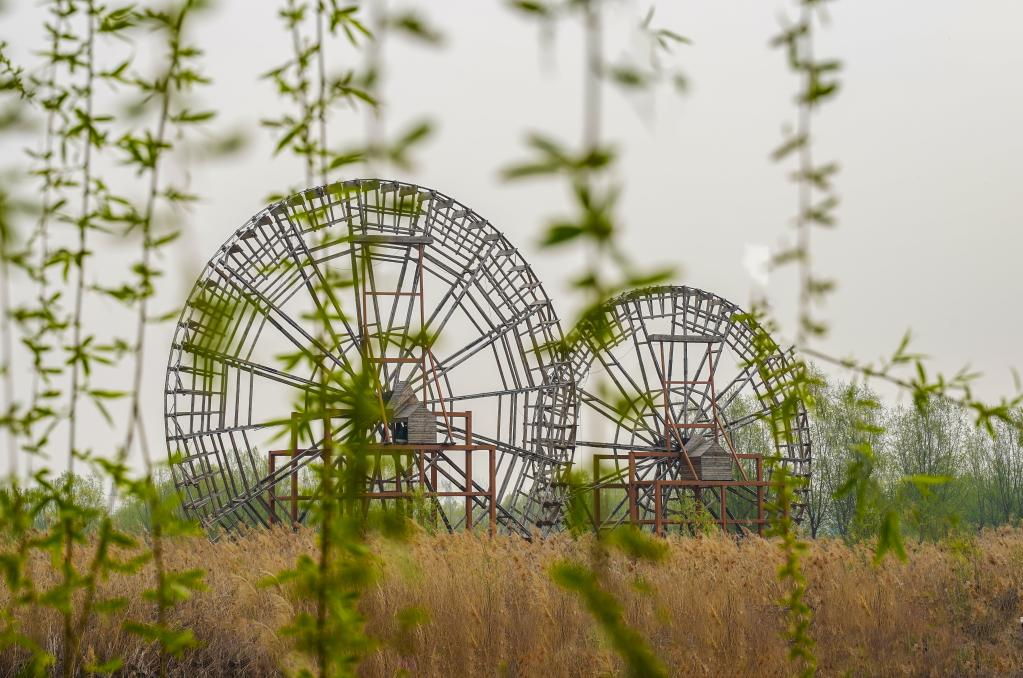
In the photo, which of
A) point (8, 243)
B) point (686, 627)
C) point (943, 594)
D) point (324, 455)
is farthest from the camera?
point (943, 594)

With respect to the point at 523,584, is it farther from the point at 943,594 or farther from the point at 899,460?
the point at 899,460

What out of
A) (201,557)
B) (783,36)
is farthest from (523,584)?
(783,36)

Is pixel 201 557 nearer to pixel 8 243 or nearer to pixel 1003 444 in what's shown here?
pixel 8 243

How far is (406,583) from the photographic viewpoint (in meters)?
6.12

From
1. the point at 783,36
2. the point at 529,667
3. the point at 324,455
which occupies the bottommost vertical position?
the point at 529,667

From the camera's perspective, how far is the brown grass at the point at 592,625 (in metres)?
5.33

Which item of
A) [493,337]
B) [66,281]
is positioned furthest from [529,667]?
[493,337]

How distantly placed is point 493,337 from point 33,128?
13.1 metres

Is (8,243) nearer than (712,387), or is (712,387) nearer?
(8,243)

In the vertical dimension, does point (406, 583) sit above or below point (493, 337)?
below

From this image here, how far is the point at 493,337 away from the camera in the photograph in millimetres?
15781

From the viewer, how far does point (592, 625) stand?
5.66 m

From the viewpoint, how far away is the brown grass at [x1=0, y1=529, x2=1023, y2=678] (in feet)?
17.5

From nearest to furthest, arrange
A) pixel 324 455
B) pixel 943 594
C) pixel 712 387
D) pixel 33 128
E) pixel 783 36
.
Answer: pixel 324 455 < pixel 783 36 < pixel 33 128 < pixel 943 594 < pixel 712 387
